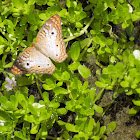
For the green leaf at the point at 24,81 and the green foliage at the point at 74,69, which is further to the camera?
the green leaf at the point at 24,81

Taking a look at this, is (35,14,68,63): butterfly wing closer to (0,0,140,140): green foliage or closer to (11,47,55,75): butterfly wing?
(11,47,55,75): butterfly wing

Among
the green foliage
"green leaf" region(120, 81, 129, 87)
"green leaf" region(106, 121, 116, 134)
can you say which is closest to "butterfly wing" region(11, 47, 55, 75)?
the green foliage

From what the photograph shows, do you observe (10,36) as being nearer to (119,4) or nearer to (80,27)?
(80,27)

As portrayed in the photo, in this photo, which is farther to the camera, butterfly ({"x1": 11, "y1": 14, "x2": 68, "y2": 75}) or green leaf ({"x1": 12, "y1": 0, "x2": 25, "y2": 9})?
green leaf ({"x1": 12, "y1": 0, "x2": 25, "y2": 9})

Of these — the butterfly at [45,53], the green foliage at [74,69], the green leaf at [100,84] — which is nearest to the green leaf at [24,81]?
the green foliage at [74,69]

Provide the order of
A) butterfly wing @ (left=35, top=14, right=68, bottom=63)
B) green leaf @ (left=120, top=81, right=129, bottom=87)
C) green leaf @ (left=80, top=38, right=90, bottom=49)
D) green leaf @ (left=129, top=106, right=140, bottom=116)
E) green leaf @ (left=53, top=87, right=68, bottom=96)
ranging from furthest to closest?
1. green leaf @ (left=80, top=38, right=90, bottom=49)
2. green leaf @ (left=129, top=106, right=140, bottom=116)
3. green leaf @ (left=53, top=87, right=68, bottom=96)
4. green leaf @ (left=120, top=81, right=129, bottom=87)
5. butterfly wing @ (left=35, top=14, right=68, bottom=63)

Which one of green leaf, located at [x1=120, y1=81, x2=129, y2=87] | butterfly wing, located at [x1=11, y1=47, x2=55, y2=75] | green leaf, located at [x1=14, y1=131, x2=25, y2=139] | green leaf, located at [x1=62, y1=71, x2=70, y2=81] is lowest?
green leaf, located at [x1=14, y1=131, x2=25, y2=139]

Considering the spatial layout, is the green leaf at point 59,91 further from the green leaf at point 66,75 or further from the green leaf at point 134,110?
the green leaf at point 134,110
